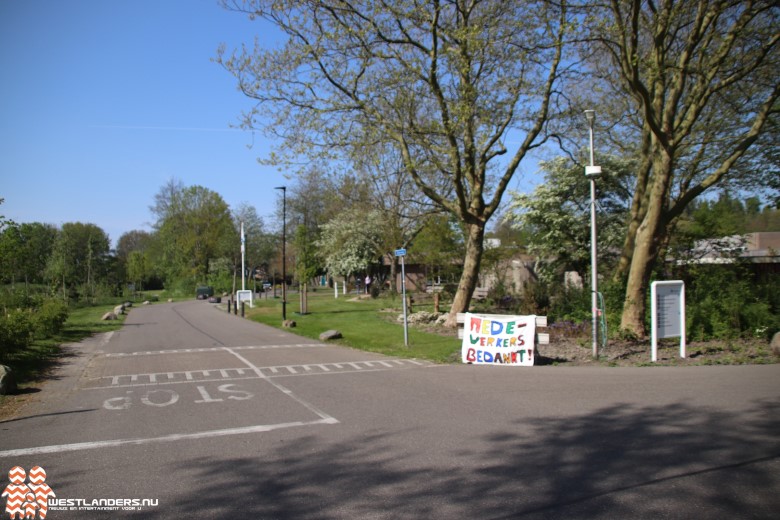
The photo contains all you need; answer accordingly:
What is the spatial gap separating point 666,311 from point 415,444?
9.24 metres

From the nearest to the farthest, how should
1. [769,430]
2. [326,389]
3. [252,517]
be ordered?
1. [252,517]
2. [769,430]
3. [326,389]

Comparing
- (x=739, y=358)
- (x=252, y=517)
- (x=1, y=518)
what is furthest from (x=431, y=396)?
(x=739, y=358)

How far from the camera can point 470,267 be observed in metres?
21.5

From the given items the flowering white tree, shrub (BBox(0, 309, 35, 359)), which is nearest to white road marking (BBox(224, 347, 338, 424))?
shrub (BBox(0, 309, 35, 359))

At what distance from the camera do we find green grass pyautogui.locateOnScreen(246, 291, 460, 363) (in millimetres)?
16595

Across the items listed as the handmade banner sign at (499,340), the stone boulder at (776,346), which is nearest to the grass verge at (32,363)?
the handmade banner sign at (499,340)

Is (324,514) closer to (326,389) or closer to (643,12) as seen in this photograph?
(326,389)

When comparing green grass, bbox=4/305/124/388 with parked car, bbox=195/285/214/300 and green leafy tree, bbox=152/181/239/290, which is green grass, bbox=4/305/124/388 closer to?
parked car, bbox=195/285/214/300

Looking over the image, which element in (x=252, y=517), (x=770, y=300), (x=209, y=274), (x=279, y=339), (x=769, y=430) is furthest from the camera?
(x=209, y=274)

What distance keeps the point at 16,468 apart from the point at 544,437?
5.58m

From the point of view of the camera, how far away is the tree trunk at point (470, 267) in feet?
69.2

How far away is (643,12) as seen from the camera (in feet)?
59.0

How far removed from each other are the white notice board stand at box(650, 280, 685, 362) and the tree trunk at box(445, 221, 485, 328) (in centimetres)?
793

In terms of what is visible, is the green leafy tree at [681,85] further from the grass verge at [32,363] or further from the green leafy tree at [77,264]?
the green leafy tree at [77,264]
